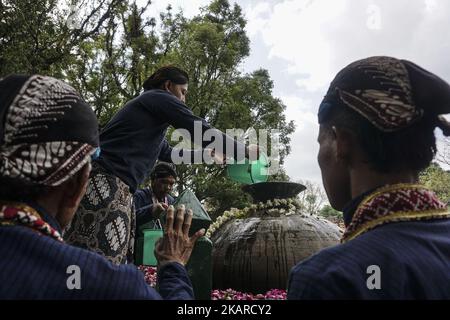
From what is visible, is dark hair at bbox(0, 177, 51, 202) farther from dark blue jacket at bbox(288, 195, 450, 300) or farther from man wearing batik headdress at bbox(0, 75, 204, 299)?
dark blue jacket at bbox(288, 195, 450, 300)

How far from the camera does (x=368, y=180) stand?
4.54 feet

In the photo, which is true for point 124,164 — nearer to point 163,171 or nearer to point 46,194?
point 46,194

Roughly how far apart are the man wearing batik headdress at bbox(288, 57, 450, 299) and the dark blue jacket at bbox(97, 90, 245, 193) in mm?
1618

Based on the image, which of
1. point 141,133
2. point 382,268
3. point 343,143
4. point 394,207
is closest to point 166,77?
point 141,133

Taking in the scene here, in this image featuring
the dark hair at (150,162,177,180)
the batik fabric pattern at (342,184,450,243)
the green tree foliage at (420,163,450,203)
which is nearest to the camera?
the batik fabric pattern at (342,184,450,243)

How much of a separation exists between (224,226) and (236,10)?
16213 mm

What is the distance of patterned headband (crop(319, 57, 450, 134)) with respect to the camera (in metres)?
1.32

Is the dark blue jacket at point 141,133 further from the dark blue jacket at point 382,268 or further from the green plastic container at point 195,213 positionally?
the dark blue jacket at point 382,268

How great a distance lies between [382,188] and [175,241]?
74 cm

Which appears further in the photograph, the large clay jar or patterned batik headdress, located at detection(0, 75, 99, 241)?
the large clay jar

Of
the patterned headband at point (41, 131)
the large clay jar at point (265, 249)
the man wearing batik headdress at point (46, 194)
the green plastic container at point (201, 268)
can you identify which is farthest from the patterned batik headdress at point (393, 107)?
the large clay jar at point (265, 249)

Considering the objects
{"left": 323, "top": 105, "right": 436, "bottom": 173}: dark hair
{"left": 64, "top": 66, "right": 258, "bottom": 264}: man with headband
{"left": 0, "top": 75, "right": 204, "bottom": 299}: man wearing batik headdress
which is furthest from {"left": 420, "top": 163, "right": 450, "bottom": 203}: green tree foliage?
{"left": 0, "top": 75, "right": 204, "bottom": 299}: man wearing batik headdress

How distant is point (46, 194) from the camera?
1.29 metres
